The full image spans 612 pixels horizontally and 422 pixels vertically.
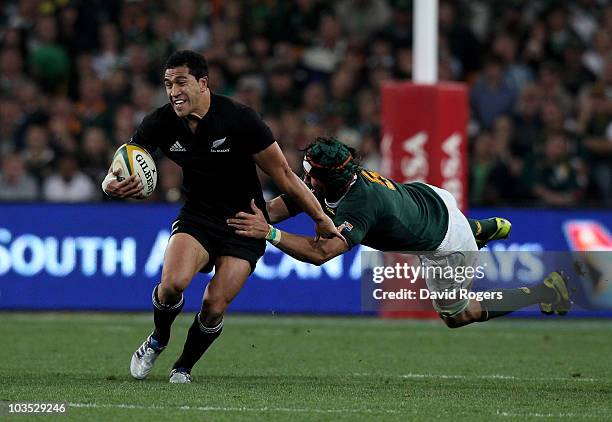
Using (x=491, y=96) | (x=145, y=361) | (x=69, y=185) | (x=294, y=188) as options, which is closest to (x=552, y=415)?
(x=294, y=188)

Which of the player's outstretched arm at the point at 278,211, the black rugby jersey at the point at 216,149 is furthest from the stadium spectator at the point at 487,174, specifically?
the black rugby jersey at the point at 216,149

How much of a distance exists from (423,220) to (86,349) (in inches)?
142

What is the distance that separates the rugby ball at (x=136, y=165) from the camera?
8.80 meters

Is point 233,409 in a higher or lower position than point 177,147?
lower

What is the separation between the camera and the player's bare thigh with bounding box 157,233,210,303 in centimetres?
884

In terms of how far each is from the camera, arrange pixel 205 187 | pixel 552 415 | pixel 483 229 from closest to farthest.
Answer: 1. pixel 552 415
2. pixel 205 187
3. pixel 483 229

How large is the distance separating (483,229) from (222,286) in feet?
7.48

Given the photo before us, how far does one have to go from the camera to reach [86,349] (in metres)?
11.4

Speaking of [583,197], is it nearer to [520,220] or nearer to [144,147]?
[520,220]

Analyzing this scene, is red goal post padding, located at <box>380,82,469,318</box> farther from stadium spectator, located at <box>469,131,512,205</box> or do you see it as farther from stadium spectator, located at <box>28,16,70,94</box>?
stadium spectator, located at <box>28,16,70,94</box>

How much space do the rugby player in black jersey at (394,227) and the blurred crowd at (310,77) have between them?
6.24m

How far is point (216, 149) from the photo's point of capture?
8.92 metres

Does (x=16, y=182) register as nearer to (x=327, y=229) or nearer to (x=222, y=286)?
(x=222, y=286)

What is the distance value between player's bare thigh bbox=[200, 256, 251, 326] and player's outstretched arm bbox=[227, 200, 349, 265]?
0.46 metres
